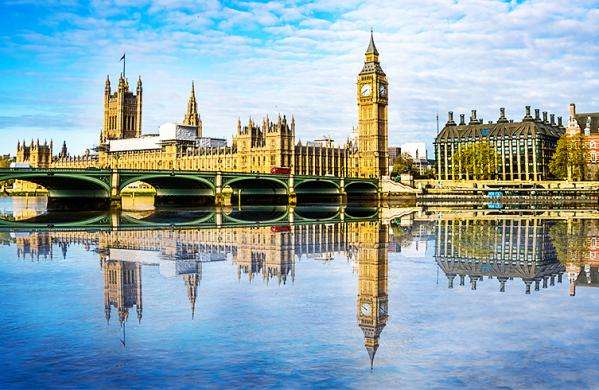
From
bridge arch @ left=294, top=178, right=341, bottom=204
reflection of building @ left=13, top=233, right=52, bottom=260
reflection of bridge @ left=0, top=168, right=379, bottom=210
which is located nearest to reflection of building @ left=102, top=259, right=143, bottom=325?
reflection of building @ left=13, top=233, right=52, bottom=260

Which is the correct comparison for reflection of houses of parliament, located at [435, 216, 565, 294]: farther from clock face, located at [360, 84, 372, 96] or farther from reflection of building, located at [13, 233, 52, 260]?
clock face, located at [360, 84, 372, 96]

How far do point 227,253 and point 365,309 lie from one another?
11.8 meters

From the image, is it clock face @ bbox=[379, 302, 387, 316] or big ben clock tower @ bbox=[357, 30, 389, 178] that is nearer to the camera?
clock face @ bbox=[379, 302, 387, 316]

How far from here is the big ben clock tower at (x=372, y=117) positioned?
138m

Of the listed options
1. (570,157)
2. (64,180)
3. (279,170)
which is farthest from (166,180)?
(570,157)

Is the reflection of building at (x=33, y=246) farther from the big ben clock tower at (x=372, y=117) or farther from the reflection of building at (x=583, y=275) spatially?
the big ben clock tower at (x=372, y=117)

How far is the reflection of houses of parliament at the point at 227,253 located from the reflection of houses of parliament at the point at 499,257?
7.68 feet

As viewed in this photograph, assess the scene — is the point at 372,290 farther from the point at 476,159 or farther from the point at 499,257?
the point at 476,159

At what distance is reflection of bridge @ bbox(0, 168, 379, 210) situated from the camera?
69.2 meters

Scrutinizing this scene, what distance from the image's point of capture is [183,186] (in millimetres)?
90812

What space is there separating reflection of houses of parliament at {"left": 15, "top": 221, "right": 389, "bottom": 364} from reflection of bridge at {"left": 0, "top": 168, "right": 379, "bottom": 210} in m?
33.8

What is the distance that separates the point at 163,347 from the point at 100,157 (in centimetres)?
17339

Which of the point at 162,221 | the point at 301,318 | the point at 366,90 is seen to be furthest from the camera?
the point at 366,90

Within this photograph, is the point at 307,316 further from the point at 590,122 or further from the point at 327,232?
the point at 590,122
